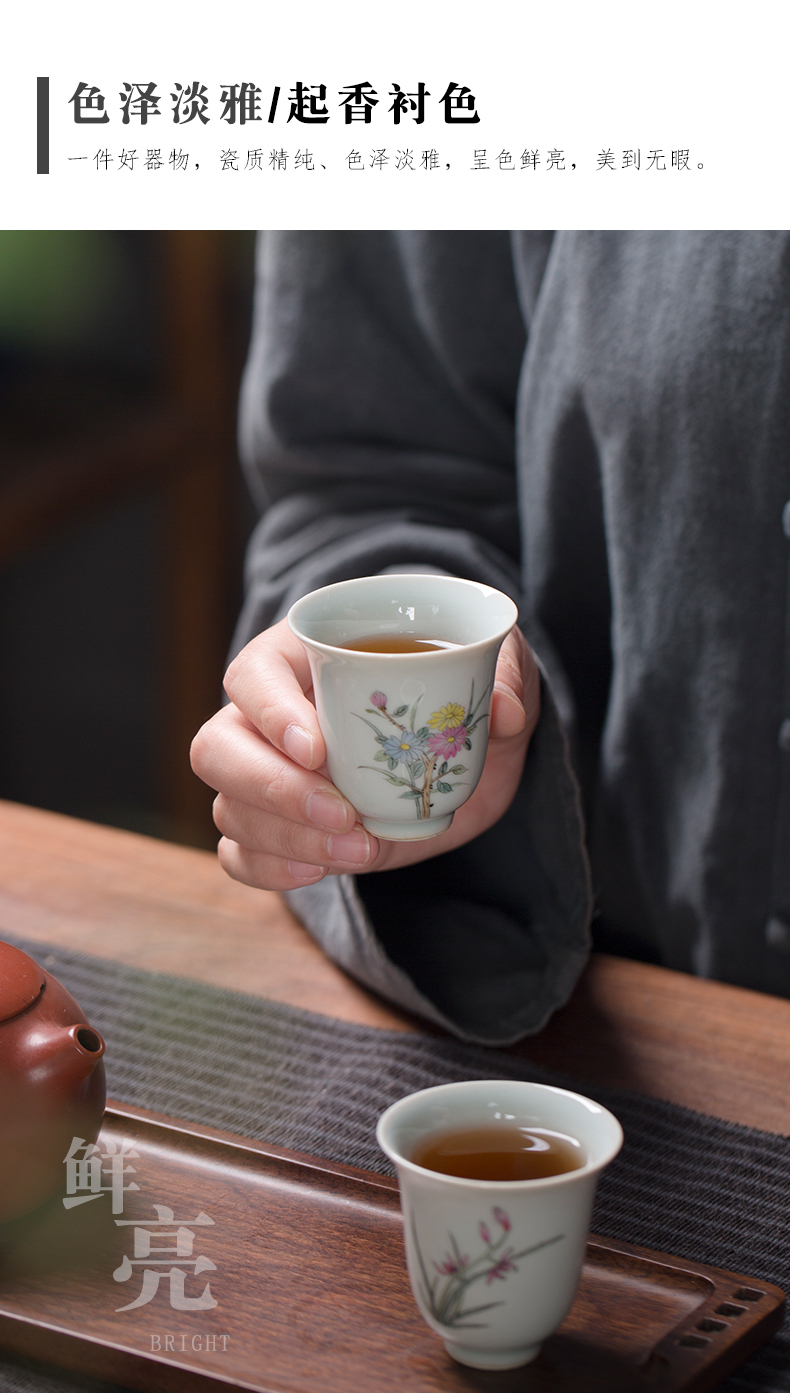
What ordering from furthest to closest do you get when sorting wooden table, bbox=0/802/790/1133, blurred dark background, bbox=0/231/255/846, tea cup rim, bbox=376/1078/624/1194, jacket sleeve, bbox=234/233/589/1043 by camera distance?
blurred dark background, bbox=0/231/255/846 < jacket sleeve, bbox=234/233/589/1043 < wooden table, bbox=0/802/790/1133 < tea cup rim, bbox=376/1078/624/1194

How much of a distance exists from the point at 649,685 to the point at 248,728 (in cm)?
39

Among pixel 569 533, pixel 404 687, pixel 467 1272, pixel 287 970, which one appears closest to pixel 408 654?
pixel 404 687

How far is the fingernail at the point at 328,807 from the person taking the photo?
516mm

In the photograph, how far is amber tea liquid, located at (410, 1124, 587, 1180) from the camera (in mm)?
442

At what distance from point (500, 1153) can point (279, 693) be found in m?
0.21

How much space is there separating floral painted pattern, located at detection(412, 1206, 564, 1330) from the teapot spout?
→ 0.18 m

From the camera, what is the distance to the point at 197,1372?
46 centimetres

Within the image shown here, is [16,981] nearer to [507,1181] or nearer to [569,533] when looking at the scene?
[507,1181]

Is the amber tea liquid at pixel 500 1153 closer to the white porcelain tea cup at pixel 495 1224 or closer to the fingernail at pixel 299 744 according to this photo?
the white porcelain tea cup at pixel 495 1224

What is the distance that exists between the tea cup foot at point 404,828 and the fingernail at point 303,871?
5 centimetres
